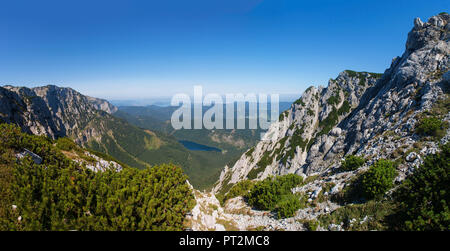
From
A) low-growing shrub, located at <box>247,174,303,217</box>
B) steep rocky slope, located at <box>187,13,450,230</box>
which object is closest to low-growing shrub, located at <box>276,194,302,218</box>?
low-growing shrub, located at <box>247,174,303,217</box>

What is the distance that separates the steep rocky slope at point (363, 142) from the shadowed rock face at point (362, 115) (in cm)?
25

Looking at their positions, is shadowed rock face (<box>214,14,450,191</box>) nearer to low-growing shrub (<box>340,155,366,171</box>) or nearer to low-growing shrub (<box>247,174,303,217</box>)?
low-growing shrub (<box>340,155,366,171</box>)

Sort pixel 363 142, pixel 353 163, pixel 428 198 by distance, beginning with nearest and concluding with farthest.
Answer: pixel 428 198
pixel 353 163
pixel 363 142

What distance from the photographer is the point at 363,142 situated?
51281 millimetres

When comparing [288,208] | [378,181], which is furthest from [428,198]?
[288,208]

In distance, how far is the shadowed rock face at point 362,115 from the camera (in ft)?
133

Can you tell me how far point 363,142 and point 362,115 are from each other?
34.8 m

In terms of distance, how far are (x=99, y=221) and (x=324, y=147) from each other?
11562cm

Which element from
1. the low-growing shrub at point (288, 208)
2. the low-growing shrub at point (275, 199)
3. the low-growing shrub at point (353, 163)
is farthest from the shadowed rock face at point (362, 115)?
the low-growing shrub at point (275, 199)

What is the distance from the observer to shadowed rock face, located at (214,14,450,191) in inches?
1593

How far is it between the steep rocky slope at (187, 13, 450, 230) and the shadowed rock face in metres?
0.25

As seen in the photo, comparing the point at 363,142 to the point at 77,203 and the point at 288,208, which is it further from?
the point at 77,203

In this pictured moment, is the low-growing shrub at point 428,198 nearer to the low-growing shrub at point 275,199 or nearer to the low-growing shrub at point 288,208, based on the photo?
the low-growing shrub at point 288,208

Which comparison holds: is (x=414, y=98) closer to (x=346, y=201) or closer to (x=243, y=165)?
(x=346, y=201)
